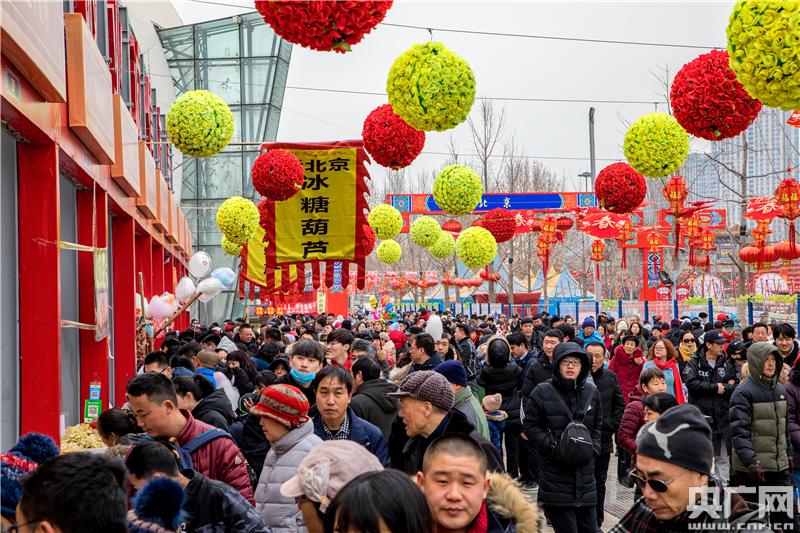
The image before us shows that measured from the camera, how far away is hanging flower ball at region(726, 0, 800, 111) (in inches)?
237

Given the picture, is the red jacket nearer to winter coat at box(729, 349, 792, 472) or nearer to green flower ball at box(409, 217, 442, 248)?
winter coat at box(729, 349, 792, 472)

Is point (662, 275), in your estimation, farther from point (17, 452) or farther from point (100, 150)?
point (17, 452)

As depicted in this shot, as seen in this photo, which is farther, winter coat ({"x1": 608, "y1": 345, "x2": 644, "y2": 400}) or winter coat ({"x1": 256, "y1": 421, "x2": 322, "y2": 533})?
winter coat ({"x1": 608, "y1": 345, "x2": 644, "y2": 400})

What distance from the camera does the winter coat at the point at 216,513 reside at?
13.0 ft

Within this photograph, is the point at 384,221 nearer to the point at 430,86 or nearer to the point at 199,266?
the point at 199,266

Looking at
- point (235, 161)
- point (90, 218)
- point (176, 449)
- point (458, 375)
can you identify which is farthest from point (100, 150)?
point (235, 161)

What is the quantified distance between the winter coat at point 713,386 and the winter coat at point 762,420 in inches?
112

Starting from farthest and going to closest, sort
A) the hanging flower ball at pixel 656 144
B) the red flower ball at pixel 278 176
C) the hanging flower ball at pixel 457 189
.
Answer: the hanging flower ball at pixel 457 189, the red flower ball at pixel 278 176, the hanging flower ball at pixel 656 144

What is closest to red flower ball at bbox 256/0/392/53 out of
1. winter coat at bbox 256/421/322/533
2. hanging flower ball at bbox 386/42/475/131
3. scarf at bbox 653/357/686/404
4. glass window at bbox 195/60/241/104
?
winter coat at bbox 256/421/322/533

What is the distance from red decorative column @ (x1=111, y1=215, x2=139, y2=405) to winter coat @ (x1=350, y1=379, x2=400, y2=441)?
8.06 m

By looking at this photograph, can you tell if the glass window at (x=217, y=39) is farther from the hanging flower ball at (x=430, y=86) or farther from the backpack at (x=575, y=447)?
the backpack at (x=575, y=447)

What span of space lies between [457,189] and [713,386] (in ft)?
19.0

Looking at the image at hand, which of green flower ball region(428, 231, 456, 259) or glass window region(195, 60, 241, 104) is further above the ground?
glass window region(195, 60, 241, 104)

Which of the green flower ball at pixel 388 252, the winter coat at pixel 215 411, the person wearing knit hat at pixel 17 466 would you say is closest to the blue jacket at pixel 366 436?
the winter coat at pixel 215 411
